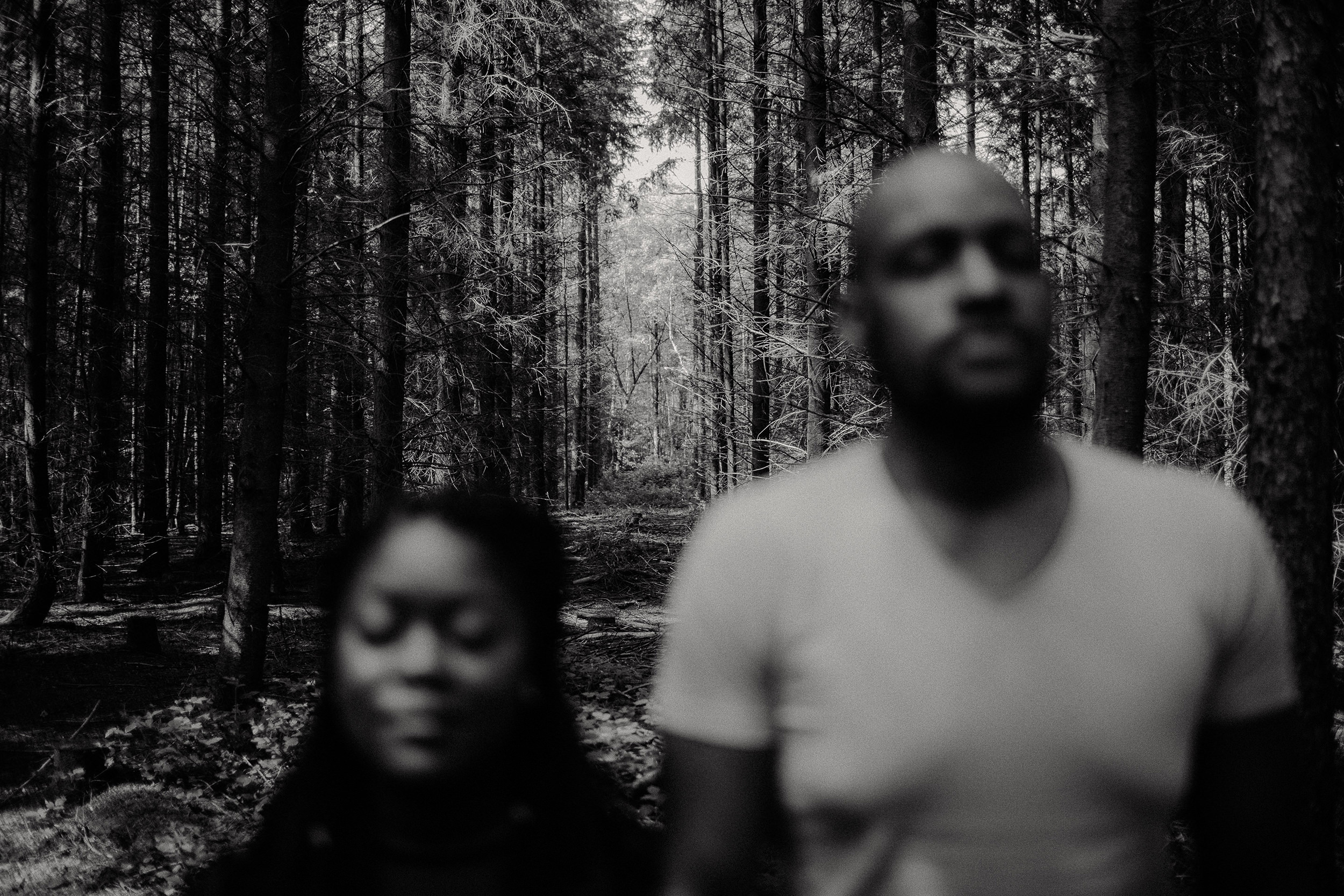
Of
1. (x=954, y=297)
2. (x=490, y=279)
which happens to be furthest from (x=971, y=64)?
(x=954, y=297)

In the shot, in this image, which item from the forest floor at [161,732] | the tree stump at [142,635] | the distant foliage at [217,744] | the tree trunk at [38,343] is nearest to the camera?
the forest floor at [161,732]

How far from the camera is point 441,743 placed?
1440 mm

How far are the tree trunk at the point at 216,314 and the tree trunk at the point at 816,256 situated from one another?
5.93 m

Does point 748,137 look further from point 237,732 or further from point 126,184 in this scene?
point 237,732

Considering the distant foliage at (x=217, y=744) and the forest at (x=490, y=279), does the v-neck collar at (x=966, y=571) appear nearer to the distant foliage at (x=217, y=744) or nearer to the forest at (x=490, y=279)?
the forest at (x=490, y=279)

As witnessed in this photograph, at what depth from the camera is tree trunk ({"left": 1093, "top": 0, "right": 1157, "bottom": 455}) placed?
6730mm

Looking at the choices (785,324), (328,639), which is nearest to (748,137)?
(785,324)

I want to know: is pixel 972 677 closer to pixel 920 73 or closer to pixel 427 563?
pixel 427 563

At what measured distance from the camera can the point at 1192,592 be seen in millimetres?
1205

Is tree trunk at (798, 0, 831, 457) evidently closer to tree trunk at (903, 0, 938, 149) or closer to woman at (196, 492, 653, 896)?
tree trunk at (903, 0, 938, 149)

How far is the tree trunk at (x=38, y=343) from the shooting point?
12.5 meters

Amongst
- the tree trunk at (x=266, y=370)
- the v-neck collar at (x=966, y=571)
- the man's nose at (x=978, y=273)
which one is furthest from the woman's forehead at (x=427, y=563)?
the tree trunk at (x=266, y=370)

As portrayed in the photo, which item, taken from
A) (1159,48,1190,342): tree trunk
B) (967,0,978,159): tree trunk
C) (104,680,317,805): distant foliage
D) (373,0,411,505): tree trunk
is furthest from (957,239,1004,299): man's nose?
(373,0,411,505): tree trunk

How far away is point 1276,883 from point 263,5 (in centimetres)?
941
